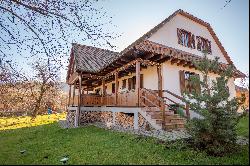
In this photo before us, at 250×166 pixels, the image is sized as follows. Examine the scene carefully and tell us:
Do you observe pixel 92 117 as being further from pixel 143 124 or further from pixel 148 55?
pixel 148 55

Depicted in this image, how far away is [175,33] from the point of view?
15.3m

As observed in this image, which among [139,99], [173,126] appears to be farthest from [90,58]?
[173,126]

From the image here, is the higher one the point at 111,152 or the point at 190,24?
the point at 190,24

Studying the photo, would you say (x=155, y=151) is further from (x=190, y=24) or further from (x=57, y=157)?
(x=190, y=24)

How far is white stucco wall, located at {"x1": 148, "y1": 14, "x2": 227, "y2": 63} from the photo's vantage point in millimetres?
14422

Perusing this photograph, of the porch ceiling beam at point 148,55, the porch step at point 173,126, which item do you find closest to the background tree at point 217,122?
the porch step at point 173,126

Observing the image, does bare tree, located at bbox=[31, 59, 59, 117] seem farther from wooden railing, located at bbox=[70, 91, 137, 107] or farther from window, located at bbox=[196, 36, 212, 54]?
window, located at bbox=[196, 36, 212, 54]

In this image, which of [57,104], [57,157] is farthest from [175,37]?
[57,104]

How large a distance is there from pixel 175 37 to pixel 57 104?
3614 centimetres

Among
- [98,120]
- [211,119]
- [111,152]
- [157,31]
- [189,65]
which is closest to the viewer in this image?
[211,119]

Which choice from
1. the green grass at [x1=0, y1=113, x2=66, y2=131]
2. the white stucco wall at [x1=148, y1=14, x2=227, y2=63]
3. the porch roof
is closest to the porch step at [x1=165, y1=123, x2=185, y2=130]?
the white stucco wall at [x1=148, y1=14, x2=227, y2=63]

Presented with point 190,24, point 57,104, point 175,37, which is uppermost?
point 190,24

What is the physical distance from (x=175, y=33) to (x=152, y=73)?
3309 millimetres

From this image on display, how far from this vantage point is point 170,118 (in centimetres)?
1119
